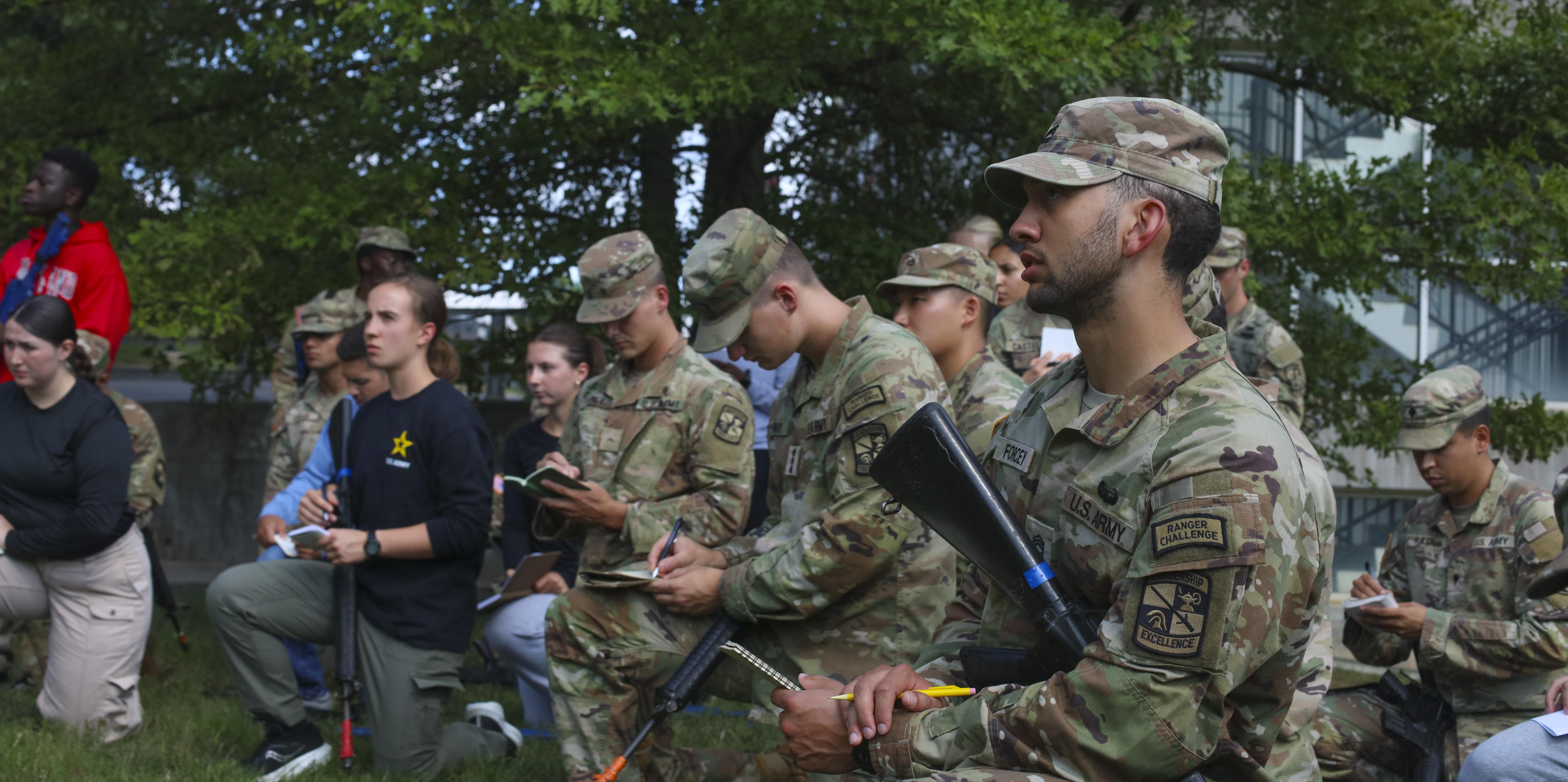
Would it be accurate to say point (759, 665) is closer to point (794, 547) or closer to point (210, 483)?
point (794, 547)

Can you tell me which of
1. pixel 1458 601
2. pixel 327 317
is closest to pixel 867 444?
pixel 1458 601

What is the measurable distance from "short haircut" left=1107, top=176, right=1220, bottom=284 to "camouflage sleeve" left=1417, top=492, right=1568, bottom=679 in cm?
250

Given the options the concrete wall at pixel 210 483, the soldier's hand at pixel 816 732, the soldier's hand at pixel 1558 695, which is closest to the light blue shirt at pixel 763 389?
the soldier's hand at pixel 1558 695

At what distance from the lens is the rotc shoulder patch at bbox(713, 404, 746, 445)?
14.3 ft

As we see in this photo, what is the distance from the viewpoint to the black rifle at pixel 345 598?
4770 millimetres

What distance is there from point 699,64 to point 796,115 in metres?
1.79

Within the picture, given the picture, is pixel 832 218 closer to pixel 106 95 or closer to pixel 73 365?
pixel 73 365

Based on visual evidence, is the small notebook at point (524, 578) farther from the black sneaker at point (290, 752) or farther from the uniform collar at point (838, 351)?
the uniform collar at point (838, 351)

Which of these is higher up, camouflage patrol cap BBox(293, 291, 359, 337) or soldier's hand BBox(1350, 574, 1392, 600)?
camouflage patrol cap BBox(293, 291, 359, 337)

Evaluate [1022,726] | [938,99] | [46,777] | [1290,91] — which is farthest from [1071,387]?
[1290,91]

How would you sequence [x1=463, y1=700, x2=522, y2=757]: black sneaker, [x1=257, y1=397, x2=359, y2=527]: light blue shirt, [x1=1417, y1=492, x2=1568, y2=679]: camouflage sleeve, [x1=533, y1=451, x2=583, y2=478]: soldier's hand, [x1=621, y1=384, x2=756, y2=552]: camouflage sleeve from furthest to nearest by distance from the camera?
[x1=463, y1=700, x2=522, y2=757]: black sneaker, [x1=257, y1=397, x2=359, y2=527]: light blue shirt, [x1=621, y1=384, x2=756, y2=552]: camouflage sleeve, [x1=533, y1=451, x2=583, y2=478]: soldier's hand, [x1=1417, y1=492, x2=1568, y2=679]: camouflage sleeve

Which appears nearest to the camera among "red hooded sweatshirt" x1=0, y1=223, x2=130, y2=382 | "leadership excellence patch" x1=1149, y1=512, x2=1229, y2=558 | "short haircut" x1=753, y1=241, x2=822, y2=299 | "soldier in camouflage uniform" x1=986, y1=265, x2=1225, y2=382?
"leadership excellence patch" x1=1149, y1=512, x2=1229, y2=558

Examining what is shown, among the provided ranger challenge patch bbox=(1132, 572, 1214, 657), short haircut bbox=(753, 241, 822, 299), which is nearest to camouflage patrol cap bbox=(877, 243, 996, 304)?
short haircut bbox=(753, 241, 822, 299)

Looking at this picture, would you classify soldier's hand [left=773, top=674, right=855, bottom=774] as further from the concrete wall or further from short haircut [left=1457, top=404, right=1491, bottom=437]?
the concrete wall
